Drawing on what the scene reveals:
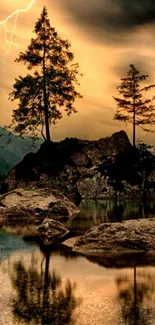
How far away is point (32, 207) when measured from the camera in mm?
20891

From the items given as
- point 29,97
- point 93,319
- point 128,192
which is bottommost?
point 93,319

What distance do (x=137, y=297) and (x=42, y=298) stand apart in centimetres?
145

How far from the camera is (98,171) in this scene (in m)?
42.6

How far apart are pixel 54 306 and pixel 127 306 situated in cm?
104

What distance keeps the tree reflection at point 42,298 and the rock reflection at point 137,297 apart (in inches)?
28.9

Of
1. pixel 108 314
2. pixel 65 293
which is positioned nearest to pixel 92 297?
pixel 65 293

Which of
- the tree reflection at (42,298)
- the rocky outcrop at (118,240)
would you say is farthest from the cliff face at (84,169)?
the tree reflection at (42,298)

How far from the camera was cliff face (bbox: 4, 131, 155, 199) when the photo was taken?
41.4 m

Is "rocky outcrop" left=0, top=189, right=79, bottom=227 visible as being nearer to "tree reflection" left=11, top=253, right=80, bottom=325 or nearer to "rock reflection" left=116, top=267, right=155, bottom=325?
"tree reflection" left=11, top=253, right=80, bottom=325

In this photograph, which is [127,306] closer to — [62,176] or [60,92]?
[62,176]

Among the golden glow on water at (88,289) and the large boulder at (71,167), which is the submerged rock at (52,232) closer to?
the golden glow on water at (88,289)

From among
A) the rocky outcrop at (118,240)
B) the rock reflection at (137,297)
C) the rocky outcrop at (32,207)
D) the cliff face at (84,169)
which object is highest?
the cliff face at (84,169)

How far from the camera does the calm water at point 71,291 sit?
19.5ft

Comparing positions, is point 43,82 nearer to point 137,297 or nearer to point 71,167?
point 71,167
